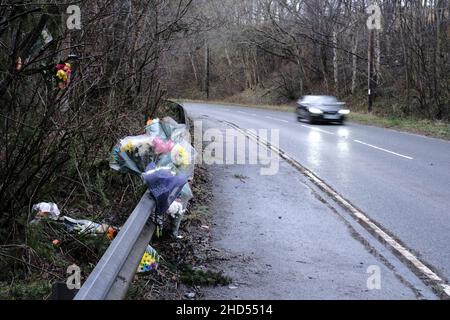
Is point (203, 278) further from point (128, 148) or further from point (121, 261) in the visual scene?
point (128, 148)

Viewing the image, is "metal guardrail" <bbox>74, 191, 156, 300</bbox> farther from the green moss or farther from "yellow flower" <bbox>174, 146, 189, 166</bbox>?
"yellow flower" <bbox>174, 146, 189, 166</bbox>

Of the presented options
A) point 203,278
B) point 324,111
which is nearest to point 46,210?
point 203,278

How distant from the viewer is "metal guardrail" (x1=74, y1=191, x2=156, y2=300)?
344 centimetres

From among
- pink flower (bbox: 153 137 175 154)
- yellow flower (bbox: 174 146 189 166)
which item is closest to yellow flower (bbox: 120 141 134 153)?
pink flower (bbox: 153 137 175 154)

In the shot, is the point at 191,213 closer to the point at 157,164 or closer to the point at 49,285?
the point at 157,164

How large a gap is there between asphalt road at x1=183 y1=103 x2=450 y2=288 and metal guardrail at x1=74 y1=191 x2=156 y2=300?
9.89 feet

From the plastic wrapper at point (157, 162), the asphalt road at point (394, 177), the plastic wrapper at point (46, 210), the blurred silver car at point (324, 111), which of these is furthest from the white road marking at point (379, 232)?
the blurred silver car at point (324, 111)

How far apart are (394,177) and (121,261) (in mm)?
8761

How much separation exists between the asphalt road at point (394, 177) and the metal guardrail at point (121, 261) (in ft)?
9.89

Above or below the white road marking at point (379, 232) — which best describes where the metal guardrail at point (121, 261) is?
above

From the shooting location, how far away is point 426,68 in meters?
29.3

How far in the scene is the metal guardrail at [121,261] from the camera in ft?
11.3

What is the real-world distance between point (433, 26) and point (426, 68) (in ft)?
7.21

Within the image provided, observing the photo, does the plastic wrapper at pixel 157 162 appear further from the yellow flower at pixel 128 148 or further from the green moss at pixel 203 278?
the green moss at pixel 203 278
